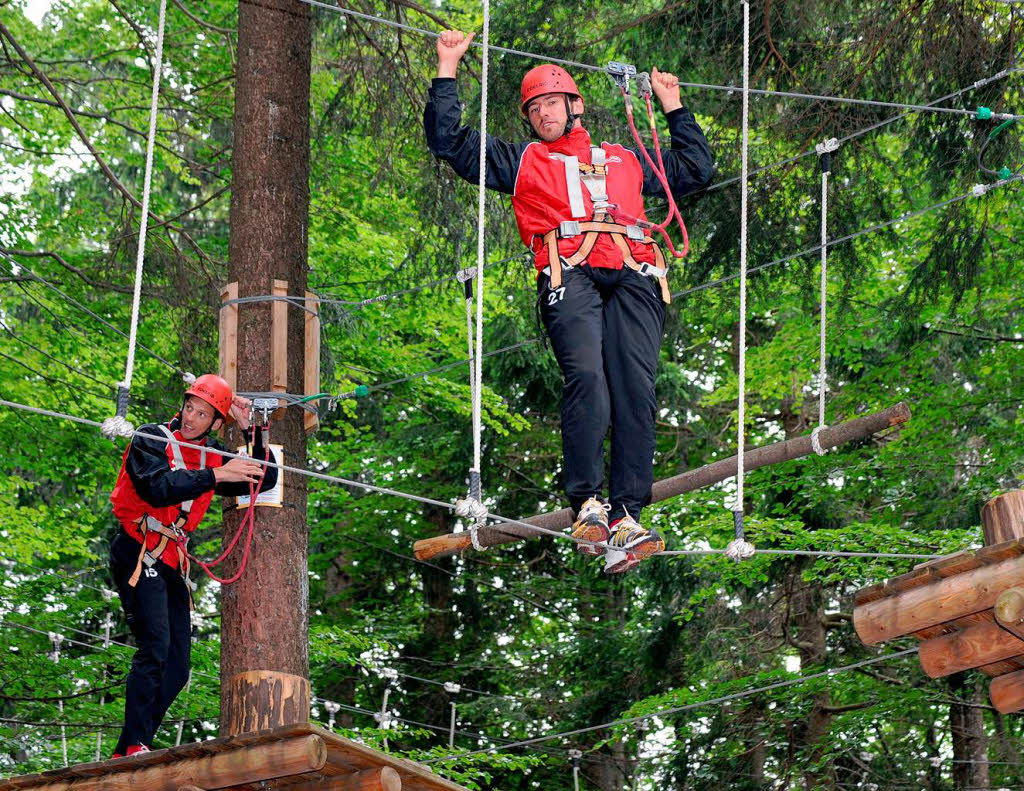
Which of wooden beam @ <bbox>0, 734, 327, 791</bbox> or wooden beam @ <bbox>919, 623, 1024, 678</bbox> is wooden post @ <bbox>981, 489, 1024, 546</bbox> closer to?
wooden beam @ <bbox>919, 623, 1024, 678</bbox>

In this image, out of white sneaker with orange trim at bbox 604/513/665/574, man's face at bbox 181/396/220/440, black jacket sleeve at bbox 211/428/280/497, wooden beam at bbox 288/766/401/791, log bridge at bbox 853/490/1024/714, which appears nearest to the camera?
wooden beam at bbox 288/766/401/791

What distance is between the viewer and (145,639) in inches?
217

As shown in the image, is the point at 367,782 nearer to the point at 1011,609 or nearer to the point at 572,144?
the point at 1011,609

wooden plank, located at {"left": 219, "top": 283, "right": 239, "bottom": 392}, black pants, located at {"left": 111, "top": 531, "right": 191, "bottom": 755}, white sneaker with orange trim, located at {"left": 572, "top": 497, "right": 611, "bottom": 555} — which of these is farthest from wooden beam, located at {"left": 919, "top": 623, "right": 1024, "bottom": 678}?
wooden plank, located at {"left": 219, "top": 283, "right": 239, "bottom": 392}

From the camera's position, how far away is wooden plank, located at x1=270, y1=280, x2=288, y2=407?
251 inches

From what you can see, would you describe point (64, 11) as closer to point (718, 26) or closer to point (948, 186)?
point (718, 26)

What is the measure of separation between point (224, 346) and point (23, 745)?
6.54 metres

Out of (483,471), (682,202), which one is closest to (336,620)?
(483,471)

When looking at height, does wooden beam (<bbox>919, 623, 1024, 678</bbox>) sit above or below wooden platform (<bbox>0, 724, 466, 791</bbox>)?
above

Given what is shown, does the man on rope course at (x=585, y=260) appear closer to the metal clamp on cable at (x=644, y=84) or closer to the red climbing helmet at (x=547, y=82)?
the red climbing helmet at (x=547, y=82)

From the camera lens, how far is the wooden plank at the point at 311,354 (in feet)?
21.4

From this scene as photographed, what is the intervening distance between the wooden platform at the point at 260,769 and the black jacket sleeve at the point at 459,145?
215cm

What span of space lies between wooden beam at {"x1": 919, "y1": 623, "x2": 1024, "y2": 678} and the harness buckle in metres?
2.01

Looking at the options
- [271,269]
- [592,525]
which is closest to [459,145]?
[271,269]
